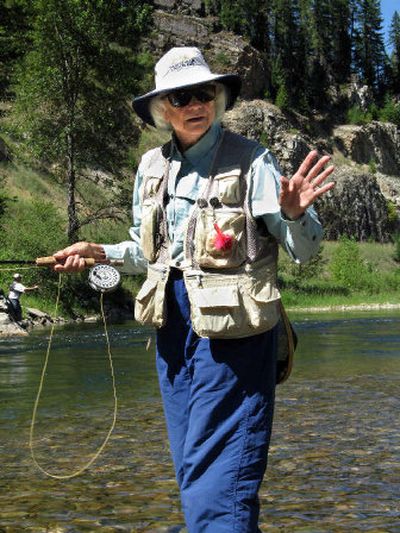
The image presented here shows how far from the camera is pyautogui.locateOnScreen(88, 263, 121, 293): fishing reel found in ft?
15.5

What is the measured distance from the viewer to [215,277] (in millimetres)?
3566

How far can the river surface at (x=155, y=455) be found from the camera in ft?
17.1

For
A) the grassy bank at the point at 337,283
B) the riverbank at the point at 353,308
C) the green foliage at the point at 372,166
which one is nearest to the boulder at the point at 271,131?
the green foliage at the point at 372,166

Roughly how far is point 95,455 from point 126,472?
71 cm

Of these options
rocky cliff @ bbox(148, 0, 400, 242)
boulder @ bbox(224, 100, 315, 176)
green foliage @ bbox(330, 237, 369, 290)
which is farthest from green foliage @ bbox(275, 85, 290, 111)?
green foliage @ bbox(330, 237, 369, 290)

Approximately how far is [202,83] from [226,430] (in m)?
1.39

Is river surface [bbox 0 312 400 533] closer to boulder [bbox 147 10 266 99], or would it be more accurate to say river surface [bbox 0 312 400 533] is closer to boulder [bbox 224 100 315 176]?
boulder [bbox 224 100 315 176]

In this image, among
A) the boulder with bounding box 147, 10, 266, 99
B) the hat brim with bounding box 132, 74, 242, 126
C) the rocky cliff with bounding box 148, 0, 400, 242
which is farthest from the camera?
the boulder with bounding box 147, 10, 266, 99

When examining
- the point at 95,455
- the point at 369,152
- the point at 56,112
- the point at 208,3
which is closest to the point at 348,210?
the point at 369,152

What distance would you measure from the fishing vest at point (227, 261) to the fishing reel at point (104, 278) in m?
0.94

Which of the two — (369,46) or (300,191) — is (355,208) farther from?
(300,191)

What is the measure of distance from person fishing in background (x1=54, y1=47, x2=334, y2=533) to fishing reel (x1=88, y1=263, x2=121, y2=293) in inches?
33.1

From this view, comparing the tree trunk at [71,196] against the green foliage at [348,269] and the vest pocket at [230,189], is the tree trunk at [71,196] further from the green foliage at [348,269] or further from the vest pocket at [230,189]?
the vest pocket at [230,189]

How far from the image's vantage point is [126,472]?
21.0ft
